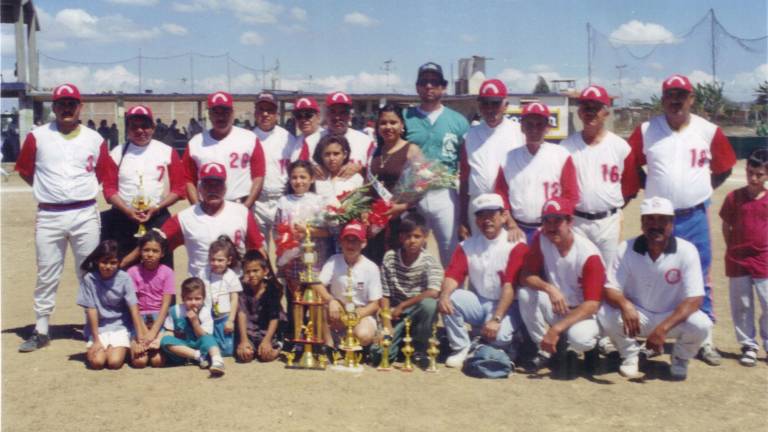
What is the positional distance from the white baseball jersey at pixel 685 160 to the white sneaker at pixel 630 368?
1273 mm

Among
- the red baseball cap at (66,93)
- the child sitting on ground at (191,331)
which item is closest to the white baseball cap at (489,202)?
the child sitting on ground at (191,331)

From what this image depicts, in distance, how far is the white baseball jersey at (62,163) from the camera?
6.25m

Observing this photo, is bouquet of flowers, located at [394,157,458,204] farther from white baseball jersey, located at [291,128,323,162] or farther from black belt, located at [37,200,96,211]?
black belt, located at [37,200,96,211]

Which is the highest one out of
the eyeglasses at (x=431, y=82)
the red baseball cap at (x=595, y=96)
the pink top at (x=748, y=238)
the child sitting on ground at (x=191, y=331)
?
the eyeglasses at (x=431, y=82)

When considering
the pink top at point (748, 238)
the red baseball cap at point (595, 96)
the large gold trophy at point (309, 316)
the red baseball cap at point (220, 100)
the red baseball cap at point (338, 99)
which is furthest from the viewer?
the red baseball cap at point (338, 99)

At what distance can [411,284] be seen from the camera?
19.3ft

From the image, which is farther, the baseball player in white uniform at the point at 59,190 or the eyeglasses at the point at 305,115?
the eyeglasses at the point at 305,115

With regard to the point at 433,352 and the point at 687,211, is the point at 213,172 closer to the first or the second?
the point at 433,352

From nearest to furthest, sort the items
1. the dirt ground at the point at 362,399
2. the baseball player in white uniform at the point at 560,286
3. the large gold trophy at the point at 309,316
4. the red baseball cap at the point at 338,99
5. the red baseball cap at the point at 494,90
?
the dirt ground at the point at 362,399 → the baseball player in white uniform at the point at 560,286 → the large gold trophy at the point at 309,316 → the red baseball cap at the point at 494,90 → the red baseball cap at the point at 338,99

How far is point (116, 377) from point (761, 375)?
186 inches

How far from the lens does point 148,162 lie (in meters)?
6.52

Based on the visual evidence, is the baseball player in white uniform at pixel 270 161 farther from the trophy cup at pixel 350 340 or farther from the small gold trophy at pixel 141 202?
→ the trophy cup at pixel 350 340

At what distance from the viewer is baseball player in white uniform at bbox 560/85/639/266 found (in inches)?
233

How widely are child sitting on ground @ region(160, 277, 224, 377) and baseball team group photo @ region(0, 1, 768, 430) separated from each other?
2 cm
